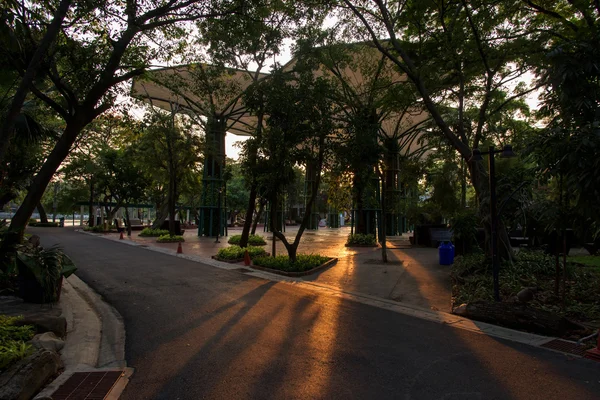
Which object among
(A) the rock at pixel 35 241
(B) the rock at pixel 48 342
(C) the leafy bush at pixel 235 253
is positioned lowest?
(B) the rock at pixel 48 342

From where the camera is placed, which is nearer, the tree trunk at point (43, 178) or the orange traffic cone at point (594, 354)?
the orange traffic cone at point (594, 354)

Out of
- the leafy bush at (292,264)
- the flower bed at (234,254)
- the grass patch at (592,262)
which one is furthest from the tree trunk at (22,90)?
the grass patch at (592,262)

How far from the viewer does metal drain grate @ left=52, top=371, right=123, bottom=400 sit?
379 cm

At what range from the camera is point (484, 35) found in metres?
11.9

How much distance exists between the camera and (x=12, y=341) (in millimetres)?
4363

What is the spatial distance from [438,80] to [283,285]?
9.38m

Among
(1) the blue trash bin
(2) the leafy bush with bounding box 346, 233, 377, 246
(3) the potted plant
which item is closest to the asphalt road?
(3) the potted plant

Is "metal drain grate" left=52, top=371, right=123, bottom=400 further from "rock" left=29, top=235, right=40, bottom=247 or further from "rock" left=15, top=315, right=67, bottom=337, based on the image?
"rock" left=29, top=235, right=40, bottom=247

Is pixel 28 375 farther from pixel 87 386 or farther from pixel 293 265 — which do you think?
pixel 293 265

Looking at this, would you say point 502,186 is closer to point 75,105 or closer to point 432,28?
point 432,28

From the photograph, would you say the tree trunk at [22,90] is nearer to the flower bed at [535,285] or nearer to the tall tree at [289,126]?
the tall tree at [289,126]

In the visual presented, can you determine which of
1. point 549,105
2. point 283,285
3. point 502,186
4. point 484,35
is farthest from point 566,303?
point 484,35

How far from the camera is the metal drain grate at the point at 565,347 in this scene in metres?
5.37

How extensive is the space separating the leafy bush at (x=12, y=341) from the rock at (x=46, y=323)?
0.13 metres
